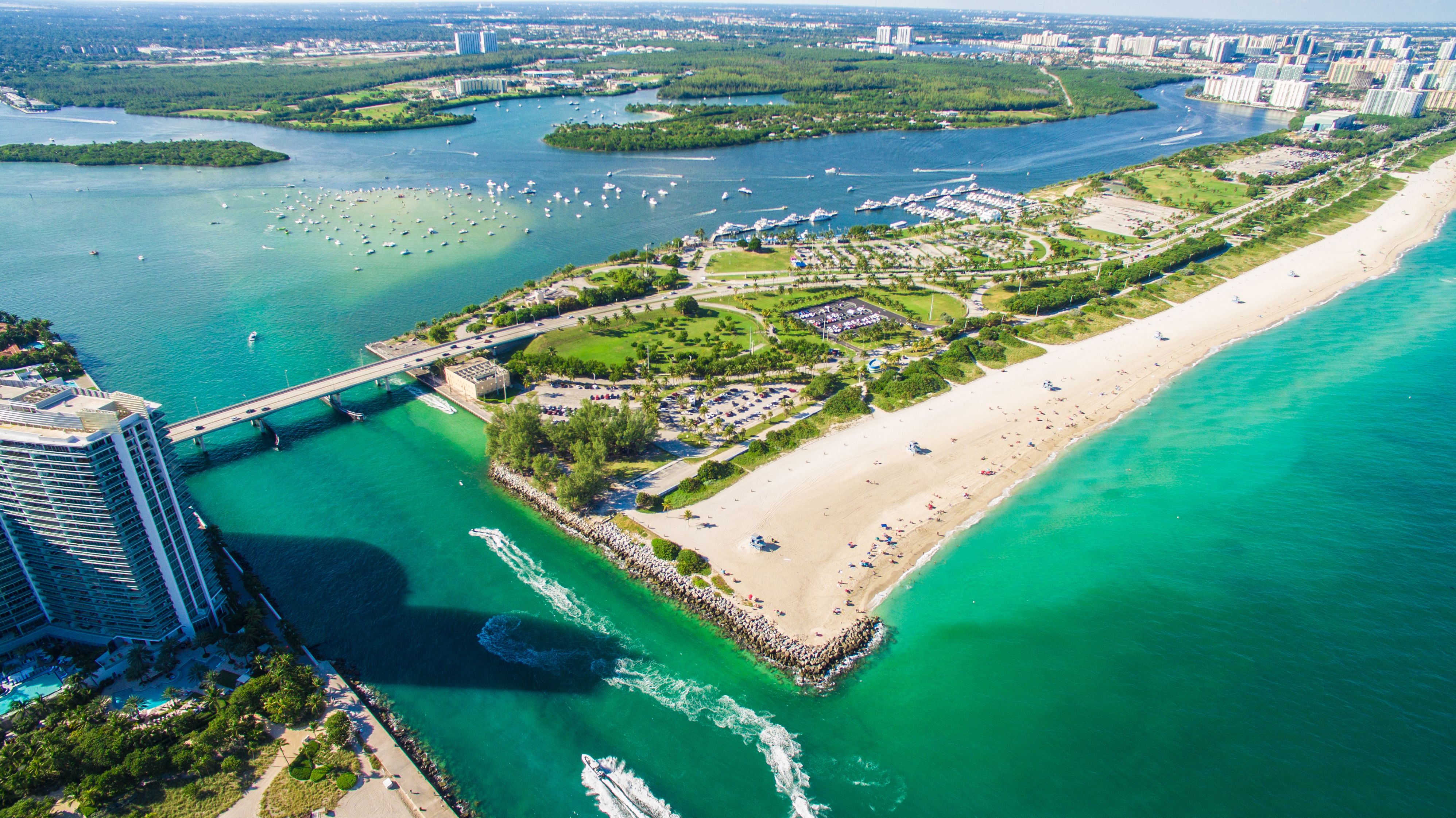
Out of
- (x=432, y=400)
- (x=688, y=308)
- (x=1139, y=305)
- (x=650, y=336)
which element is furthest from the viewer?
(x=1139, y=305)

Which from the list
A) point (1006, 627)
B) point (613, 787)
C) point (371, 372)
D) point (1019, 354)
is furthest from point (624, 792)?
point (1019, 354)

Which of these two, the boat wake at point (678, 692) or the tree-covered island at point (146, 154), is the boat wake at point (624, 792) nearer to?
the boat wake at point (678, 692)

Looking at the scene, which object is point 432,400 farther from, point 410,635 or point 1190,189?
point 1190,189

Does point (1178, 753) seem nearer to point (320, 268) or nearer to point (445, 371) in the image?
point (445, 371)

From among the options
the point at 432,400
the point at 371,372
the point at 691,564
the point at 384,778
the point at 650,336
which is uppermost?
the point at 371,372

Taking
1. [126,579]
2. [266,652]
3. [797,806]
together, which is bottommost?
[797,806]

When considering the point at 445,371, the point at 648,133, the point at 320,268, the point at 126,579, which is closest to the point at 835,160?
the point at 648,133

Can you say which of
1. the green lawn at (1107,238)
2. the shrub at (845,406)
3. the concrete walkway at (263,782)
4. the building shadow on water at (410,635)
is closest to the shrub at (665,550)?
the building shadow on water at (410,635)
